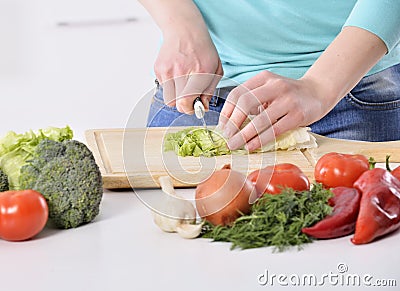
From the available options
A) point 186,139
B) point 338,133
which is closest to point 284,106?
Answer: point 186,139

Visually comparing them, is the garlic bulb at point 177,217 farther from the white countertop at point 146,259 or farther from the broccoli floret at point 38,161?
the broccoli floret at point 38,161

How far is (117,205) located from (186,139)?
0.33 m

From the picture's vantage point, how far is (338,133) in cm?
215

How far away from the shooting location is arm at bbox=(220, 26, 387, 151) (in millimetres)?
1668

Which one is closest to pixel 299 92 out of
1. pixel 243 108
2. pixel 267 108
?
pixel 267 108

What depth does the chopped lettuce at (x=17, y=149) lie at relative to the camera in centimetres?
146

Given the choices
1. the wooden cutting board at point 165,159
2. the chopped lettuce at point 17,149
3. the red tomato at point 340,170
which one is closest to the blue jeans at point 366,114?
the wooden cutting board at point 165,159

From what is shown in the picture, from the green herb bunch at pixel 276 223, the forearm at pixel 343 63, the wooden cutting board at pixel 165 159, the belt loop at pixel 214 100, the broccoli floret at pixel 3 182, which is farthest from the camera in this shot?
the forearm at pixel 343 63

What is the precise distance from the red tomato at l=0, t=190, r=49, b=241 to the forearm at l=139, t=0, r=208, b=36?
0.75 meters

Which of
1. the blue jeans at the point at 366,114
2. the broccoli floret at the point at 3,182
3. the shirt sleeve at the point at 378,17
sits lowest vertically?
the blue jeans at the point at 366,114

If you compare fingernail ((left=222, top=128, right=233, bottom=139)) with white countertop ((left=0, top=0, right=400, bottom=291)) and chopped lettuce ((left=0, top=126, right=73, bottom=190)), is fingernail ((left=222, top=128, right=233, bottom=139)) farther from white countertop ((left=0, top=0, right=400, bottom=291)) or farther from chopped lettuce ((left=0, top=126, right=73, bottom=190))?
chopped lettuce ((left=0, top=126, right=73, bottom=190))

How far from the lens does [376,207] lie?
1.27m

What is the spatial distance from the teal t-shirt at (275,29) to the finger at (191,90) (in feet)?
1.47

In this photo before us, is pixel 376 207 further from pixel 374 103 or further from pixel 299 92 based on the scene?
pixel 374 103
